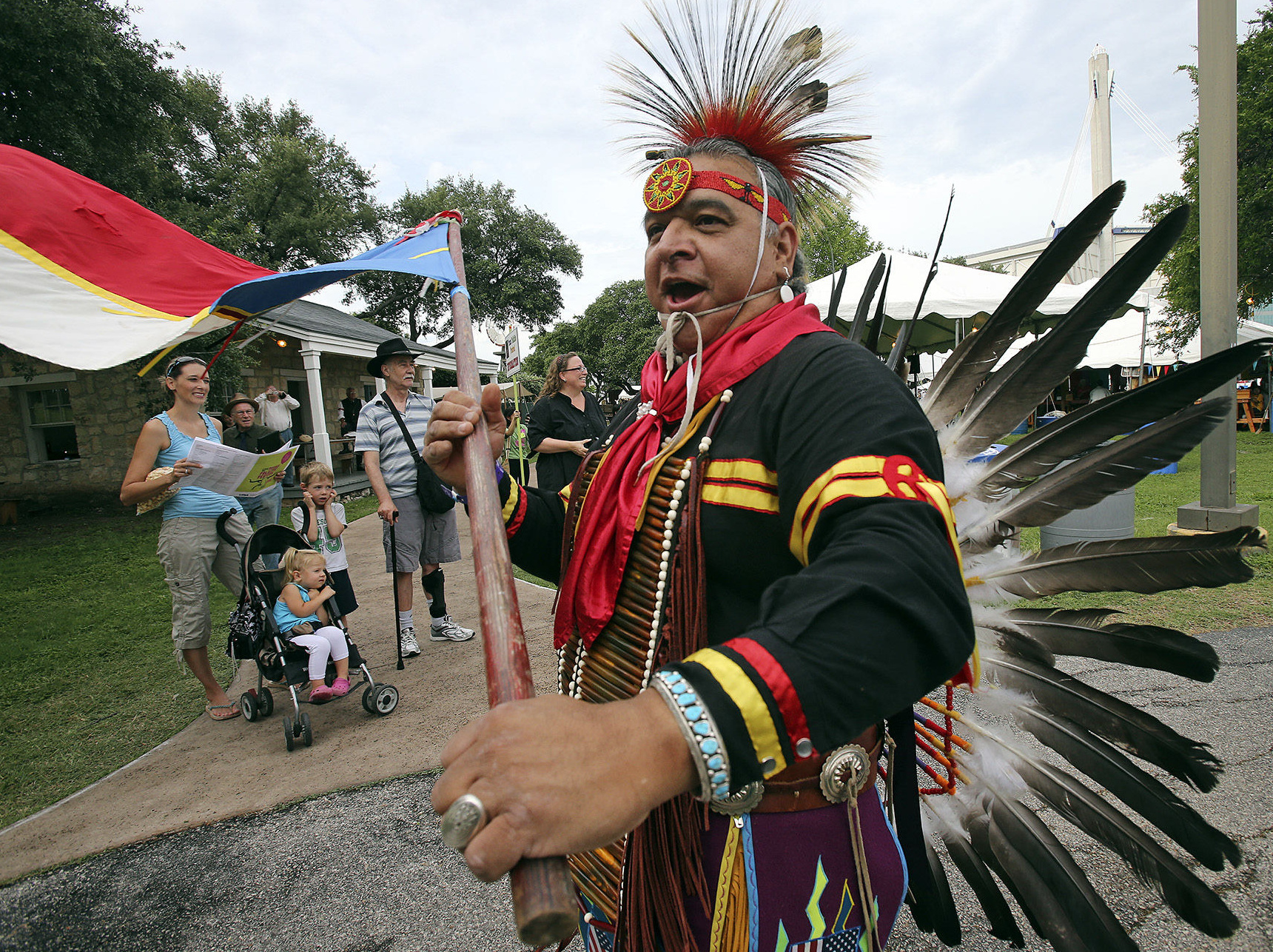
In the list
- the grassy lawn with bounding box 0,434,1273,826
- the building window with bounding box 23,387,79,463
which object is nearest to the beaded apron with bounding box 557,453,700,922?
the grassy lawn with bounding box 0,434,1273,826

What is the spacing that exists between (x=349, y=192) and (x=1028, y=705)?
32.1 meters

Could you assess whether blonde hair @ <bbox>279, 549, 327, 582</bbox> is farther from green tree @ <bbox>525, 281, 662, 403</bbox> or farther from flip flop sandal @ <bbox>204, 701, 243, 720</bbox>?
green tree @ <bbox>525, 281, 662, 403</bbox>

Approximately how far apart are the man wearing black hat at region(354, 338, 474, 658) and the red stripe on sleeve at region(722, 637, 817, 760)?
180 inches

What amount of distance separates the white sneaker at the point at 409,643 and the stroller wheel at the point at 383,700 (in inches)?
35.7

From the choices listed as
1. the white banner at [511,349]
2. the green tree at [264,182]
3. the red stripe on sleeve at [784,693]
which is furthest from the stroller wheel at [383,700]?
the green tree at [264,182]

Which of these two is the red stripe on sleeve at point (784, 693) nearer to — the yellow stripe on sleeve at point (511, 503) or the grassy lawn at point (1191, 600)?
the yellow stripe on sleeve at point (511, 503)

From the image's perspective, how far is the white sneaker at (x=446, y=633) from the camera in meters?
5.50

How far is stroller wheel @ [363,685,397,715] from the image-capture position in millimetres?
4188

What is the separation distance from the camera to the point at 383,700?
13.9 ft

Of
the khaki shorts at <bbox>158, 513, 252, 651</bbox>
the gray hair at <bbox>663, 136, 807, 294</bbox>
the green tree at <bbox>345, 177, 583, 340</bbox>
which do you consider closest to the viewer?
the gray hair at <bbox>663, 136, 807, 294</bbox>

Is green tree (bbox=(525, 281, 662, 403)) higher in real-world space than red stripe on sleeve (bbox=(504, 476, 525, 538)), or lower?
higher

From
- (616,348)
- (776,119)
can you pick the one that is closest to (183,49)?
(776,119)

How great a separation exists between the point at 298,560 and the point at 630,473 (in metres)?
3.60

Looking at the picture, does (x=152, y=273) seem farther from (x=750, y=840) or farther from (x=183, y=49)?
(x=183, y=49)
